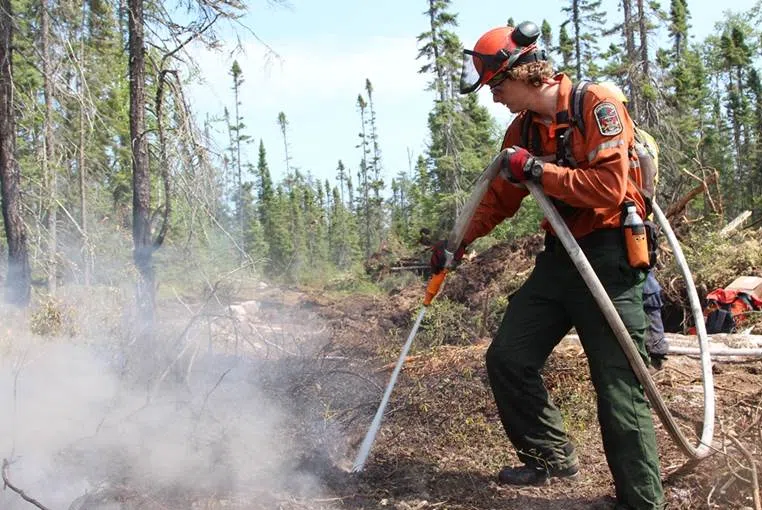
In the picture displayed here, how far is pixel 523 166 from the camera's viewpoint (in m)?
2.95

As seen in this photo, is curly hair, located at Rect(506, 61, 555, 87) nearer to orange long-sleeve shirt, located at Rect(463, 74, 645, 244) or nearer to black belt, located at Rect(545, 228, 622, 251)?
orange long-sleeve shirt, located at Rect(463, 74, 645, 244)

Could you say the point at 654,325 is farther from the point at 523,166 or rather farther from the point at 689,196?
the point at 689,196

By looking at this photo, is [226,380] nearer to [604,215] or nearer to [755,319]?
[604,215]

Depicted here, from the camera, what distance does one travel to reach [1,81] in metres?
9.03

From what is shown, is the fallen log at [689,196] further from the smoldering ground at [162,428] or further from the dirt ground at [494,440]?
the smoldering ground at [162,428]

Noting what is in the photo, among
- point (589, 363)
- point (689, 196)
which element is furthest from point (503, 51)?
point (689, 196)

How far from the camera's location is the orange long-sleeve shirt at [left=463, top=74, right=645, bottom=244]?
2795 millimetres

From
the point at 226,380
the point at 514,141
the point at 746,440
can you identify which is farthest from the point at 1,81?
the point at 746,440

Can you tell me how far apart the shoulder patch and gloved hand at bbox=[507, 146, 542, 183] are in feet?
1.01

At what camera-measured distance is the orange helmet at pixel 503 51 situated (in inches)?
120

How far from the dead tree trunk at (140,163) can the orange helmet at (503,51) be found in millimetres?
5113

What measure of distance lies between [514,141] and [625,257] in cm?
88

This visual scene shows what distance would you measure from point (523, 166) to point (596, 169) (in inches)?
12.7

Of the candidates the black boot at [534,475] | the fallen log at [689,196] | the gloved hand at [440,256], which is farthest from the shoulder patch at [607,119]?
the fallen log at [689,196]
